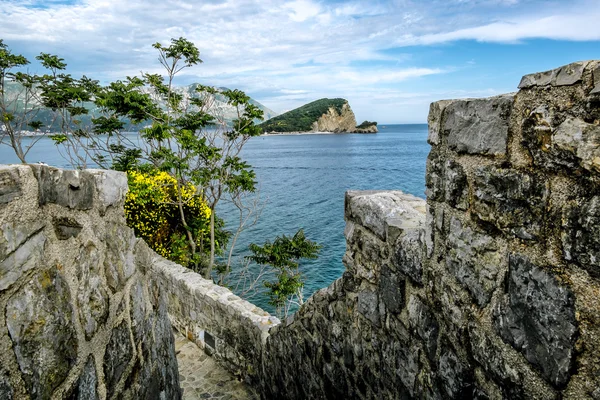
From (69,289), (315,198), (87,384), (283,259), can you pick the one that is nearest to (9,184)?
(69,289)

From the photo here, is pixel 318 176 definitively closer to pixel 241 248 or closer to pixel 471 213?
pixel 241 248

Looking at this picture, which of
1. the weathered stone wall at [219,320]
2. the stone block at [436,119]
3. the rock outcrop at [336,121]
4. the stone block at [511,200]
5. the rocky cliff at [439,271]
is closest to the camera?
the rocky cliff at [439,271]

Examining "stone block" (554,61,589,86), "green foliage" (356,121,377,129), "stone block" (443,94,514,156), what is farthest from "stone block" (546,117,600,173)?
"green foliage" (356,121,377,129)

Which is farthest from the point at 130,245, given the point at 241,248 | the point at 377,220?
the point at 241,248

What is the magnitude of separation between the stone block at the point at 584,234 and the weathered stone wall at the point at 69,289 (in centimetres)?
167

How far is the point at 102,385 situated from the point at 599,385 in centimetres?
183

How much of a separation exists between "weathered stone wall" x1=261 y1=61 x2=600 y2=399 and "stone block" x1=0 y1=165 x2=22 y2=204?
5.27ft

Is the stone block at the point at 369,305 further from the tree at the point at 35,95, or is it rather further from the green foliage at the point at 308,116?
the green foliage at the point at 308,116

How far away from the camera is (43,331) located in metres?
1.41

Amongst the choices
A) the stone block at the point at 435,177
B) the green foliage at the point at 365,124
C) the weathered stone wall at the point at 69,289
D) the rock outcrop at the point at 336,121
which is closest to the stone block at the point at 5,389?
the weathered stone wall at the point at 69,289

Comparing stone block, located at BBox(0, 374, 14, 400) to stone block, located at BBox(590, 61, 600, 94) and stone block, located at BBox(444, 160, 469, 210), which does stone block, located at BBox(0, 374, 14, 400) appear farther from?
stone block, located at BBox(590, 61, 600, 94)

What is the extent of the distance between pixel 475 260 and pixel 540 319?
1.18ft

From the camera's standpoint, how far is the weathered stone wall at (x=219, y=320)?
5.16 meters

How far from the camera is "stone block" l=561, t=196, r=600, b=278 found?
1.08 metres
